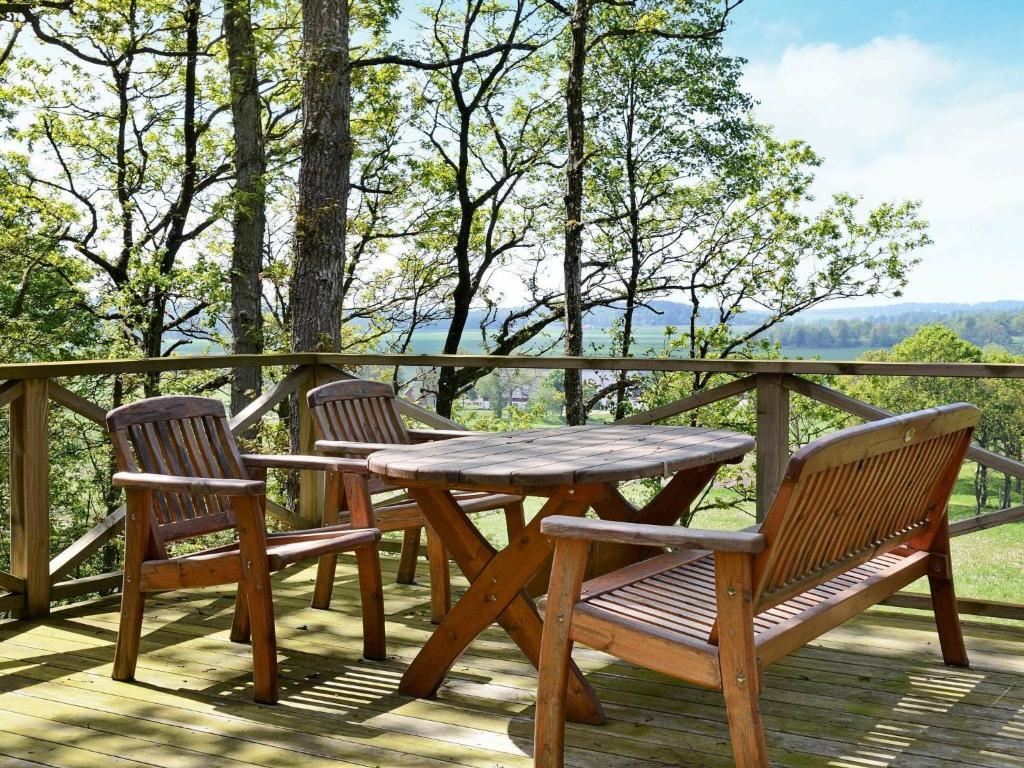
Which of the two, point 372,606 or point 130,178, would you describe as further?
point 130,178

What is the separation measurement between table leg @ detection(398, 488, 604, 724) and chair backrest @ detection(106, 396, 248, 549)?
35.1 inches

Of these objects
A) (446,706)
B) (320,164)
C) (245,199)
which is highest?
(245,199)

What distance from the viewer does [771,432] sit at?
4355 millimetres

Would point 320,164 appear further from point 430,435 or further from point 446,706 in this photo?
point 446,706

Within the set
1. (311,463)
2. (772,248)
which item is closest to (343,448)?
(311,463)

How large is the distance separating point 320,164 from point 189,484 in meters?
4.96

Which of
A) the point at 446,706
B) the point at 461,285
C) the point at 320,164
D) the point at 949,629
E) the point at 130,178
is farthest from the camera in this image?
the point at 461,285

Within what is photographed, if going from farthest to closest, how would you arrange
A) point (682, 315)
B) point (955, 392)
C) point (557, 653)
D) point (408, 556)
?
point (955, 392) < point (682, 315) < point (408, 556) < point (557, 653)

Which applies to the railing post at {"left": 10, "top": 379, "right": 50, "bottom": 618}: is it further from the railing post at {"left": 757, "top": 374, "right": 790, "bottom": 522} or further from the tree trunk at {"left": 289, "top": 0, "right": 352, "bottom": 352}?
the tree trunk at {"left": 289, "top": 0, "right": 352, "bottom": 352}

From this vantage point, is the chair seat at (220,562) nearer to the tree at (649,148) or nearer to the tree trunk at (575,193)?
the tree trunk at (575,193)

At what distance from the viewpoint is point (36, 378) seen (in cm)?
382

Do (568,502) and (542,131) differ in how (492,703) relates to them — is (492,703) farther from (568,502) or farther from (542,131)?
(542,131)

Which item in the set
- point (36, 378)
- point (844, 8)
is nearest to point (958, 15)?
point (844, 8)

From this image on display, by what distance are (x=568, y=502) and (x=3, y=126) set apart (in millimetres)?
14549
